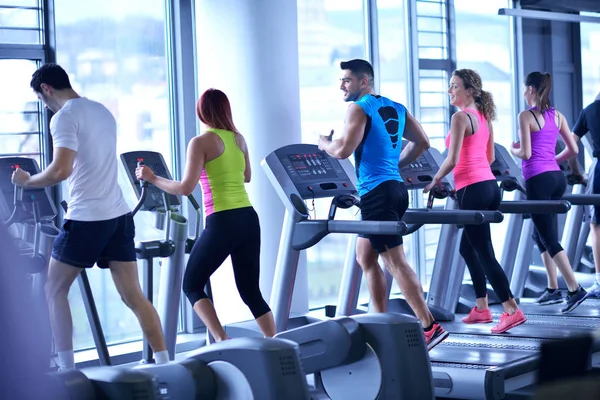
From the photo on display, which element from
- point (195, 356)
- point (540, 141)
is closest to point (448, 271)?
point (540, 141)

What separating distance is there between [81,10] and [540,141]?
289 centimetres

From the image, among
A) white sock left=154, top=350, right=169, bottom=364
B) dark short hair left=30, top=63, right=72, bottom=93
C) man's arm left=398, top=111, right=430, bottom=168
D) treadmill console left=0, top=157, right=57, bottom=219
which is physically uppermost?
dark short hair left=30, top=63, right=72, bottom=93

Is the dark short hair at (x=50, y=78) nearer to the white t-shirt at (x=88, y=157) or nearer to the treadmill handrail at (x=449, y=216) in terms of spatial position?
the white t-shirt at (x=88, y=157)

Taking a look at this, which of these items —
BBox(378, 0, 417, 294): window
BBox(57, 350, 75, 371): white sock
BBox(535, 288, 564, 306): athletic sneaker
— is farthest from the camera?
BBox(378, 0, 417, 294): window

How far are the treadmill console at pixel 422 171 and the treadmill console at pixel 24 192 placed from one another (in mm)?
2044

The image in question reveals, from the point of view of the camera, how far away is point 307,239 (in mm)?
4305

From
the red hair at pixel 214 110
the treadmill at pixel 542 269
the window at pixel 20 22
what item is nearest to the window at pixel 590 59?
the treadmill at pixel 542 269

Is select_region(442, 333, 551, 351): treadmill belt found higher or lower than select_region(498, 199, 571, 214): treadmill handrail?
lower

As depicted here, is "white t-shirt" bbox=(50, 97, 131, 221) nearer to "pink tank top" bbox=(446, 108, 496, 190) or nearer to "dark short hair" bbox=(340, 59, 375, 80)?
"dark short hair" bbox=(340, 59, 375, 80)

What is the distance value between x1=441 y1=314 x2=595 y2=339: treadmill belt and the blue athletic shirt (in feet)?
4.27

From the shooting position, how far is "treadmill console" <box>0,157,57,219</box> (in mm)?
3818

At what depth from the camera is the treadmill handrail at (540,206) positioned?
15.9ft

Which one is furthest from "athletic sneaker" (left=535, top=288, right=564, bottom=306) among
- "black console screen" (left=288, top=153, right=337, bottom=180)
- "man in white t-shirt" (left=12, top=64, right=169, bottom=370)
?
"man in white t-shirt" (left=12, top=64, right=169, bottom=370)

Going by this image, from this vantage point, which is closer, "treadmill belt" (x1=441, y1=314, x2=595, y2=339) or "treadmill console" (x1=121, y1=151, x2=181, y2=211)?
"treadmill console" (x1=121, y1=151, x2=181, y2=211)
